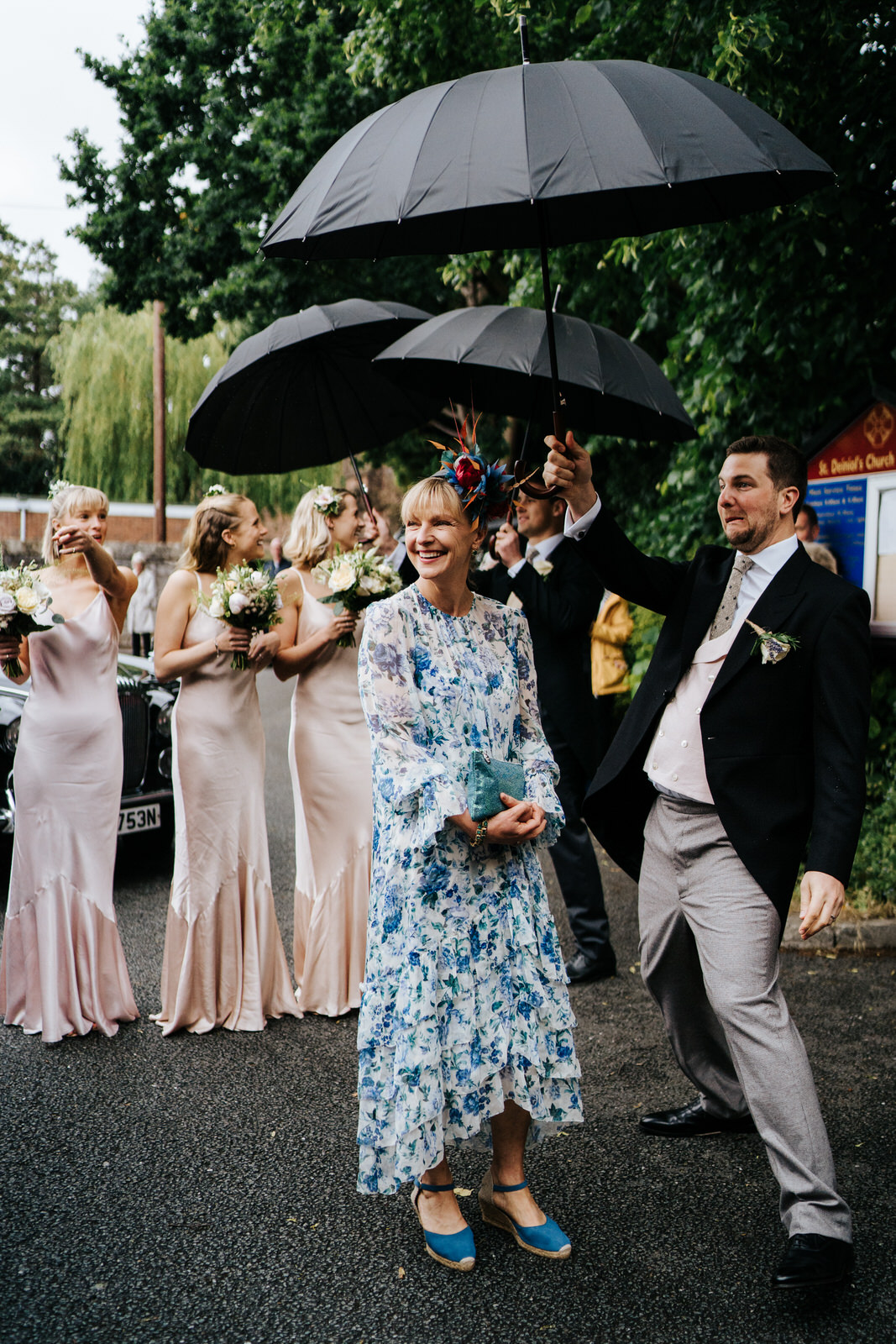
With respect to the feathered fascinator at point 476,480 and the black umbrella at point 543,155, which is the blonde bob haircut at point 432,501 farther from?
the black umbrella at point 543,155

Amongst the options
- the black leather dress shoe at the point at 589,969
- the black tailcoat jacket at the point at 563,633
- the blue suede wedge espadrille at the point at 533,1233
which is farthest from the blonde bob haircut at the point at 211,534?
the blue suede wedge espadrille at the point at 533,1233

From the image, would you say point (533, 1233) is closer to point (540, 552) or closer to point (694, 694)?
point (694, 694)

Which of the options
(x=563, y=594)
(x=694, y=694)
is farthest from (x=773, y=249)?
(x=694, y=694)

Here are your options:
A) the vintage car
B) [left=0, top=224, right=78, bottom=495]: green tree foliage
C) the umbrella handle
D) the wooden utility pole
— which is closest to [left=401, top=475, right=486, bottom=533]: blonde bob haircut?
the umbrella handle

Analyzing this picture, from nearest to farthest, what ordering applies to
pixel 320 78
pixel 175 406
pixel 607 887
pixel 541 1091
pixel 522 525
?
pixel 541 1091, pixel 522 525, pixel 607 887, pixel 320 78, pixel 175 406

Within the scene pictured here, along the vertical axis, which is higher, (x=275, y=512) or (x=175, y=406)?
(x=175, y=406)

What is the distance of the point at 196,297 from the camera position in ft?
48.9

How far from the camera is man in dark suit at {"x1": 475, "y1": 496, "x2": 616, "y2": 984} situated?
5.22 m

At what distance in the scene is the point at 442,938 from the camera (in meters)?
3.02

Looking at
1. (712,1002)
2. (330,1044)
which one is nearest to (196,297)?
(330,1044)

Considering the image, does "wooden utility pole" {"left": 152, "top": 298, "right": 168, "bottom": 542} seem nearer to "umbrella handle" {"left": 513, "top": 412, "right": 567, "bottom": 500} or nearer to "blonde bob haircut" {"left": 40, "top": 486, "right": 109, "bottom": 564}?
"blonde bob haircut" {"left": 40, "top": 486, "right": 109, "bottom": 564}

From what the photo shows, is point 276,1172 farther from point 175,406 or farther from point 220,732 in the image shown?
point 175,406

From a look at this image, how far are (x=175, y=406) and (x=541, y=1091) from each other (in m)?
28.2

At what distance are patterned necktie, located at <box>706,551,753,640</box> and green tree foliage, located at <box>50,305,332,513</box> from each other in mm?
25869
